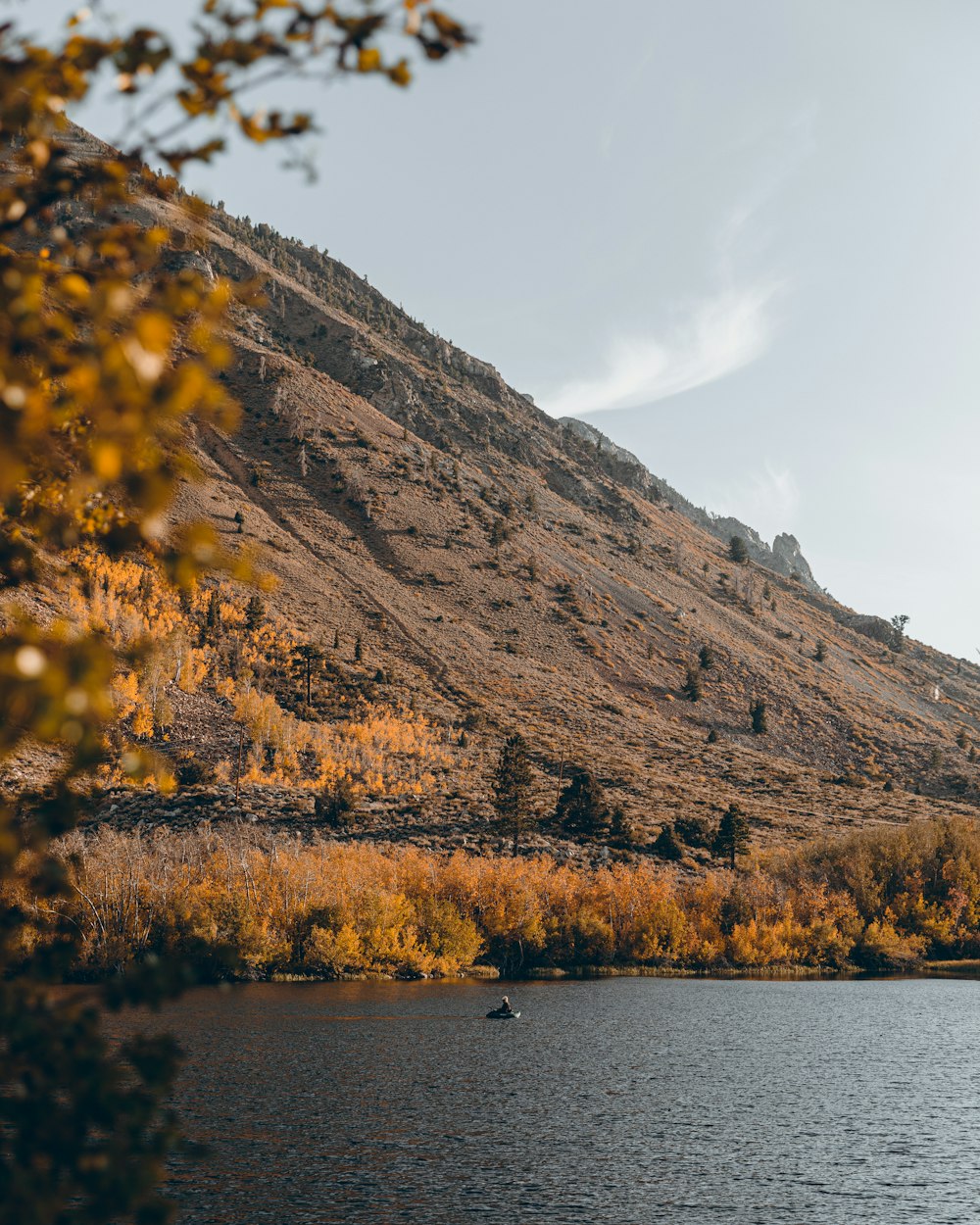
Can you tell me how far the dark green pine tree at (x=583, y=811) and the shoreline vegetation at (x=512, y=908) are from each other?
6.58 metres

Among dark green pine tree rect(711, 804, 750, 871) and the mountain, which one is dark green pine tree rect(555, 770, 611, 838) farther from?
dark green pine tree rect(711, 804, 750, 871)

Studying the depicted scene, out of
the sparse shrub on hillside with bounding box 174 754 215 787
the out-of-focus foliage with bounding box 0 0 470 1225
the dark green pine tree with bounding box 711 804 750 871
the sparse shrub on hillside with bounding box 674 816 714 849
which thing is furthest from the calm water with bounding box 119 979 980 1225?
the sparse shrub on hillside with bounding box 674 816 714 849

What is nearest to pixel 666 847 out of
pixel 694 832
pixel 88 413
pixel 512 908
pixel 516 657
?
pixel 694 832

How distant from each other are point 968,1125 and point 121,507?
4098cm

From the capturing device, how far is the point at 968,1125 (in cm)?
3478

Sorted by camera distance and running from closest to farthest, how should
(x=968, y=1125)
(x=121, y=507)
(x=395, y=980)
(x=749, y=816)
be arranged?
(x=121, y=507)
(x=968, y=1125)
(x=395, y=980)
(x=749, y=816)

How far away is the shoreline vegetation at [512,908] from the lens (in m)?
65.1

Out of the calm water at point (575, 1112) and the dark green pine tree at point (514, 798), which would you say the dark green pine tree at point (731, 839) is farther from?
the calm water at point (575, 1112)

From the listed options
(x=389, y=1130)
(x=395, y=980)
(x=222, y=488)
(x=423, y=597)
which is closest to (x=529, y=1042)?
(x=389, y=1130)

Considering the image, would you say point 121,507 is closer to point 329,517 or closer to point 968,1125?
point 968,1125

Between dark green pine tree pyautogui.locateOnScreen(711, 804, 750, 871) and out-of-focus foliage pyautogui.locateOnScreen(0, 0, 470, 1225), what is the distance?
94413 mm

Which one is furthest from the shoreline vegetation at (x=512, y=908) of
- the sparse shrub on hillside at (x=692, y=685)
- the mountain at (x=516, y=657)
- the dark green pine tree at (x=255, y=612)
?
the sparse shrub on hillside at (x=692, y=685)

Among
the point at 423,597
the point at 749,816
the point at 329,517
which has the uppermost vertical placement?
the point at 329,517

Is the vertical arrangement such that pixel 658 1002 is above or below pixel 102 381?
below
